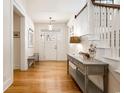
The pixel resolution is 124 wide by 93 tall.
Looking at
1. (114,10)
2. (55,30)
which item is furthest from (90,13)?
(55,30)

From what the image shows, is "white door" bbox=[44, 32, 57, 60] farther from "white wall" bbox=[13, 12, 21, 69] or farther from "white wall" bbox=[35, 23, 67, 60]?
"white wall" bbox=[13, 12, 21, 69]

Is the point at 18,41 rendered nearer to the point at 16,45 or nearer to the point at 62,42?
the point at 16,45

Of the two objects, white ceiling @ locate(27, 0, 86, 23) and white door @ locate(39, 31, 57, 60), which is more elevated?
white ceiling @ locate(27, 0, 86, 23)

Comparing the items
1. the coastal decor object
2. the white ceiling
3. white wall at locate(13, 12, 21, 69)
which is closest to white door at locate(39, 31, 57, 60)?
the white ceiling

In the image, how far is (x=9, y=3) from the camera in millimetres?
4441

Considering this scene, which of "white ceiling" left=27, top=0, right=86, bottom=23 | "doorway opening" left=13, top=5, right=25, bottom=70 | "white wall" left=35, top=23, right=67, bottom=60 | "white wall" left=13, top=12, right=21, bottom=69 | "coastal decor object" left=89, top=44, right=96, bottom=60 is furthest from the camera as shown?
"white wall" left=35, top=23, right=67, bottom=60

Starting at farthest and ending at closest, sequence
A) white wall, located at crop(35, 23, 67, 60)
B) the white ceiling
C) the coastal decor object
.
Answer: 1. white wall, located at crop(35, 23, 67, 60)
2. the white ceiling
3. the coastal decor object

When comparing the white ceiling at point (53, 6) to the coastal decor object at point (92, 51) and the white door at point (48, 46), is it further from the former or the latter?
the white door at point (48, 46)

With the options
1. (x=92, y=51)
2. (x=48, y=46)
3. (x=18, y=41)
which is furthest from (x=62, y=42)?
(x=92, y=51)

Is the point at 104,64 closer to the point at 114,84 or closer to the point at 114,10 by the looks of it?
the point at 114,84

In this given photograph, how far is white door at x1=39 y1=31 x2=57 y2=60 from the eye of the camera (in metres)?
12.6

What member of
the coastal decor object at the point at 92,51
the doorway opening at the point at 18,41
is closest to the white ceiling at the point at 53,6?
the doorway opening at the point at 18,41

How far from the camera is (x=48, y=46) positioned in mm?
12750

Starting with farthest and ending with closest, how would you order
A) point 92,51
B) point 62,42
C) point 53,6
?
point 62,42, point 53,6, point 92,51
